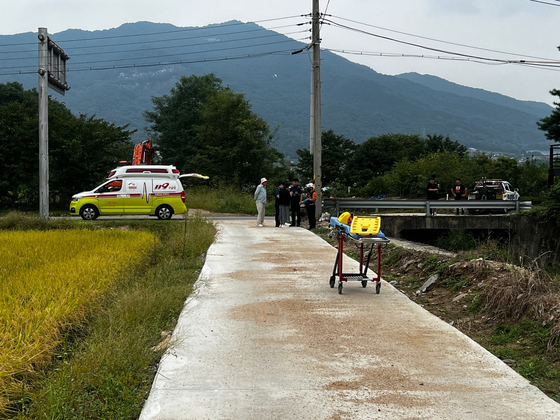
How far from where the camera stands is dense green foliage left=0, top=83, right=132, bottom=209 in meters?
31.9

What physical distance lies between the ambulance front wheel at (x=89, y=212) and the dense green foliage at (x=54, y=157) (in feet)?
27.7

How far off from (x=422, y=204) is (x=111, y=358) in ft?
74.6

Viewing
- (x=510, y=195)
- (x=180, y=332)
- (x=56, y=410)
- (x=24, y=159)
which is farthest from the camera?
(x=510, y=195)

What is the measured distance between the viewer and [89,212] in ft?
80.9

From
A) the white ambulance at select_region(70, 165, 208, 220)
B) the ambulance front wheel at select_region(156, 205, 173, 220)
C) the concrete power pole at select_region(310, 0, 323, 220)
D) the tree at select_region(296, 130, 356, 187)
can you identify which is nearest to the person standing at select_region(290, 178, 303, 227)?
the concrete power pole at select_region(310, 0, 323, 220)

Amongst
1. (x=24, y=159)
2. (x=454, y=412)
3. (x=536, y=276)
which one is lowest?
(x=454, y=412)

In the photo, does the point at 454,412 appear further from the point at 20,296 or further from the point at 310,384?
the point at 20,296

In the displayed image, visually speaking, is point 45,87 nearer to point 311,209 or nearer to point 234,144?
point 311,209

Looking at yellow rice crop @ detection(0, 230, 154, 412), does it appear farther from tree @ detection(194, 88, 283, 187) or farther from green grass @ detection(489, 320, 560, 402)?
tree @ detection(194, 88, 283, 187)

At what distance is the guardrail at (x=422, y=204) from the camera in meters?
26.3

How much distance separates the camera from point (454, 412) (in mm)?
4941

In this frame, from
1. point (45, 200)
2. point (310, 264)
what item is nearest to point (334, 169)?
point (45, 200)

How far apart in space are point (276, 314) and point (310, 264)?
187 inches

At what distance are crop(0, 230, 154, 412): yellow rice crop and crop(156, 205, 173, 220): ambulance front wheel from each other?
885 centimetres
